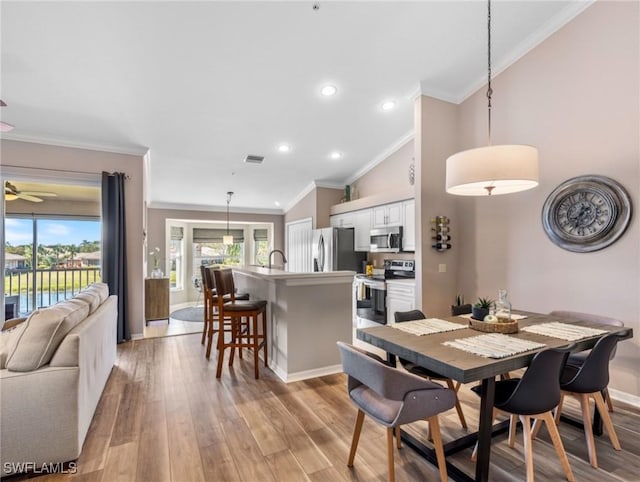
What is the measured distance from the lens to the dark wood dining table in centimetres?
158

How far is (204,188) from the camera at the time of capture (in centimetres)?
681

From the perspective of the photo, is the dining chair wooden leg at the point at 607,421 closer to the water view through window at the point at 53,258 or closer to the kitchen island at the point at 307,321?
the kitchen island at the point at 307,321

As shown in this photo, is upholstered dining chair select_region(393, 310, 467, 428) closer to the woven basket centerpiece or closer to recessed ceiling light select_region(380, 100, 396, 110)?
the woven basket centerpiece

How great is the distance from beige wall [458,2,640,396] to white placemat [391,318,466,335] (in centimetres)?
169

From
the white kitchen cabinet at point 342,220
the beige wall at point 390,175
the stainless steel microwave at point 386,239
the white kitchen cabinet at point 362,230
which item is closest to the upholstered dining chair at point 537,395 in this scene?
the stainless steel microwave at point 386,239

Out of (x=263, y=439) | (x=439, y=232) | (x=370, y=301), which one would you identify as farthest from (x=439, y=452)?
(x=370, y=301)

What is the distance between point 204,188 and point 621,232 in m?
6.52

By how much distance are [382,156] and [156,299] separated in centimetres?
474

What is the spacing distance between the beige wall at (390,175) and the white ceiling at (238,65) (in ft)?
1.54

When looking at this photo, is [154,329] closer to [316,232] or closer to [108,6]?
[316,232]

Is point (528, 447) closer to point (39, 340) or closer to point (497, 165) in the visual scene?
point (497, 165)

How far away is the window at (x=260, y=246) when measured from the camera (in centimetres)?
944

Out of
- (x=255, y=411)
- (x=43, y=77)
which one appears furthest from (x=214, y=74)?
(x=255, y=411)

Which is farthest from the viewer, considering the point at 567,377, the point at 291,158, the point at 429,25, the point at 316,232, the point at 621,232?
the point at 316,232
